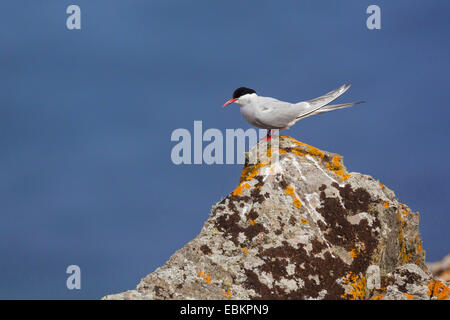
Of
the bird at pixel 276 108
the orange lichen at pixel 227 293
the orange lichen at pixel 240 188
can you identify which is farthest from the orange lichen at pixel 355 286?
the bird at pixel 276 108

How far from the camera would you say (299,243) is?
901 cm

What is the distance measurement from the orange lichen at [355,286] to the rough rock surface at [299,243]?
2 centimetres

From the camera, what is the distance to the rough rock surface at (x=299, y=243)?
8336 mm

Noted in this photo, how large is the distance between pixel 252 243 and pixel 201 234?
3.30 feet

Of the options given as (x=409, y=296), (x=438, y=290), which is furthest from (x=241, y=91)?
(x=438, y=290)

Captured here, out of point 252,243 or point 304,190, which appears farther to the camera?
point 304,190

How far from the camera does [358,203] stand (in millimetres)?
10047

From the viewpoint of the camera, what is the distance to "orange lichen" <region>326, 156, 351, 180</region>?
34.9ft

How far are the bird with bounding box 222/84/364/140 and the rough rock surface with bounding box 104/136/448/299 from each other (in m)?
0.63

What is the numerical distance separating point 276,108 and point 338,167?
1.92m

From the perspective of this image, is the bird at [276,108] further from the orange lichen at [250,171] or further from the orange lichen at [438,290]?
the orange lichen at [438,290]
